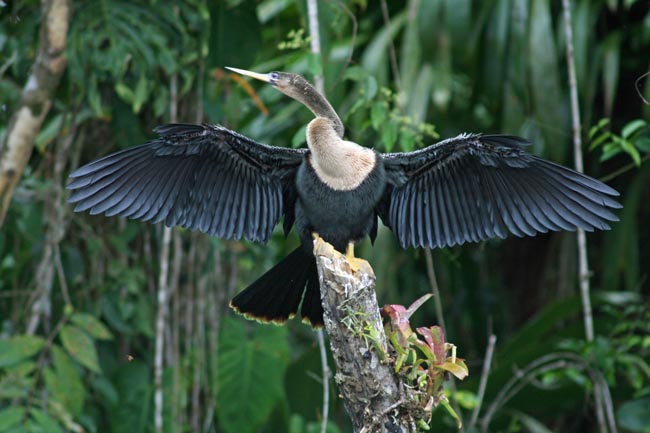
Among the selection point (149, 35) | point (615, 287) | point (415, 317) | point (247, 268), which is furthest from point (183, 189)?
point (615, 287)

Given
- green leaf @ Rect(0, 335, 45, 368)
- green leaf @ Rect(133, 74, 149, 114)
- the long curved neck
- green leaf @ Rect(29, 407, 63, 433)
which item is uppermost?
green leaf @ Rect(133, 74, 149, 114)

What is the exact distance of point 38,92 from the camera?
12.5 feet

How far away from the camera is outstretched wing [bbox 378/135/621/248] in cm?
305

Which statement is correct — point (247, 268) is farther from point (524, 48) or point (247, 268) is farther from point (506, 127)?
point (524, 48)

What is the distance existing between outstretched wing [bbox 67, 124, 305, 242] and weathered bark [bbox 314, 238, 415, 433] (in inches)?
36.3

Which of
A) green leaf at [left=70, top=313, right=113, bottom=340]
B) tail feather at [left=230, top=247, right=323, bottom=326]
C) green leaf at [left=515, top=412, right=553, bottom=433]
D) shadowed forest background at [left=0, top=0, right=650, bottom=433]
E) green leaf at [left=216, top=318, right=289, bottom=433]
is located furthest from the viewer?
green leaf at [left=515, top=412, right=553, bottom=433]

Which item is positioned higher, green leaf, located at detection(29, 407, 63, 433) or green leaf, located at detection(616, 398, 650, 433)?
green leaf, located at detection(616, 398, 650, 433)

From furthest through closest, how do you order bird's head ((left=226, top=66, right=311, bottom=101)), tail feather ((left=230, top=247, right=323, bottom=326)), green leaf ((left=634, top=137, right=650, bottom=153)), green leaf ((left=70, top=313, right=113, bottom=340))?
green leaf ((left=70, top=313, right=113, bottom=340)), green leaf ((left=634, top=137, right=650, bottom=153)), bird's head ((left=226, top=66, right=311, bottom=101)), tail feather ((left=230, top=247, right=323, bottom=326))

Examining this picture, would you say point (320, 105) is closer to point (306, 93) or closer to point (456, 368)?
point (306, 93)

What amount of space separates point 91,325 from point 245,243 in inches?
39.8

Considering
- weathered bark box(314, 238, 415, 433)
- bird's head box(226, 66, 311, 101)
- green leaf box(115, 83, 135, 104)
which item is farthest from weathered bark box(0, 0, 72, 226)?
weathered bark box(314, 238, 415, 433)

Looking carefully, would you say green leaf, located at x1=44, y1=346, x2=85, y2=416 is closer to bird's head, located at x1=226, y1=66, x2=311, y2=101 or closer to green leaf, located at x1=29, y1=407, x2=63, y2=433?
green leaf, located at x1=29, y1=407, x2=63, y2=433

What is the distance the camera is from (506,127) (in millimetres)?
4703

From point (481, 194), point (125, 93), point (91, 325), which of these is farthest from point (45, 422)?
point (481, 194)
